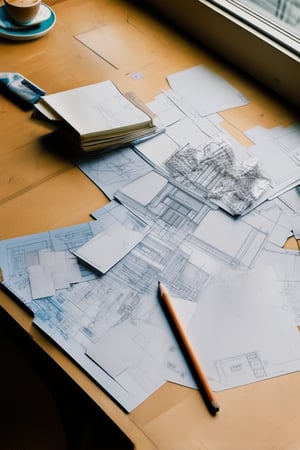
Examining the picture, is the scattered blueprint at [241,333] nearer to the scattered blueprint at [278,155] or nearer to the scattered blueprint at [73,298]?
the scattered blueprint at [73,298]

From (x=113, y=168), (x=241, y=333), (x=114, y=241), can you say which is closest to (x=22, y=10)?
(x=113, y=168)

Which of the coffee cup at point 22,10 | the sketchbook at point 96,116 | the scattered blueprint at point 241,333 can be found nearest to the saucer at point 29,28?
the coffee cup at point 22,10

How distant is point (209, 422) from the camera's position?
0.75 metres

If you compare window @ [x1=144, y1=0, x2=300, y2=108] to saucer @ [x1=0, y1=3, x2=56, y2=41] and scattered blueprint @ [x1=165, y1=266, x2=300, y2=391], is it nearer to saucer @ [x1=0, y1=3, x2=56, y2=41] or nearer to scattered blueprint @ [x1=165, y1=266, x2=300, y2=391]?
saucer @ [x1=0, y1=3, x2=56, y2=41]

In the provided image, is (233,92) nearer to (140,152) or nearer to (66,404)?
(140,152)

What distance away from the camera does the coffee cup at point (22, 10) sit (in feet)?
4.30

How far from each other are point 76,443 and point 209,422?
29 centimetres

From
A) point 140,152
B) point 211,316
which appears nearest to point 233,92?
point 140,152

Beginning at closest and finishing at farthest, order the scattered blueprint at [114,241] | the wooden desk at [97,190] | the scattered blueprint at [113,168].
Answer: the wooden desk at [97,190], the scattered blueprint at [114,241], the scattered blueprint at [113,168]

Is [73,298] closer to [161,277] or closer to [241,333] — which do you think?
[161,277]

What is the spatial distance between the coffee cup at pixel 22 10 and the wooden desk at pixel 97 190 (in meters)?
0.06

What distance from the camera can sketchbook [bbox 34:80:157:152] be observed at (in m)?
1.09

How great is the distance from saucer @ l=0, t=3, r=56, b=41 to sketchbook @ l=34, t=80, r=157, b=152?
26 centimetres

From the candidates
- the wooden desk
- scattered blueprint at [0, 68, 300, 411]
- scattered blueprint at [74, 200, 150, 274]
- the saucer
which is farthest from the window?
scattered blueprint at [74, 200, 150, 274]
